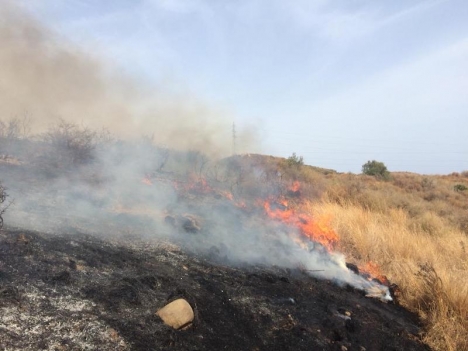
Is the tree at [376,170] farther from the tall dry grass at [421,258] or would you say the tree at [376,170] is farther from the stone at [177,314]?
the stone at [177,314]

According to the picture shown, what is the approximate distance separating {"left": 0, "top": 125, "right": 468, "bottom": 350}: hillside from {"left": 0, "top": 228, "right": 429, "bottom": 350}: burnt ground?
0.06 ft

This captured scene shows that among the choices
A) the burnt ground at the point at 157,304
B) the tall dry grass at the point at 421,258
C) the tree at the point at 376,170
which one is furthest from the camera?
the tree at the point at 376,170

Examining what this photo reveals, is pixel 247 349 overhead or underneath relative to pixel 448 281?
underneath

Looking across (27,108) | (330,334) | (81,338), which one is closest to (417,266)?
(330,334)

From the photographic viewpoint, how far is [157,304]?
3857mm

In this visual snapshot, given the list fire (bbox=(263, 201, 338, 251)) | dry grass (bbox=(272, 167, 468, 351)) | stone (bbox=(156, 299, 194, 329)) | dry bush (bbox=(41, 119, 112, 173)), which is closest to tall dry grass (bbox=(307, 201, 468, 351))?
dry grass (bbox=(272, 167, 468, 351))

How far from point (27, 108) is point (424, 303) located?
50.2ft

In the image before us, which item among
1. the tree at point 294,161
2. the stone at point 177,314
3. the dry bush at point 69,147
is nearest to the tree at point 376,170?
the tree at point 294,161

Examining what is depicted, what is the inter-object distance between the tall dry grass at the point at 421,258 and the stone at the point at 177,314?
11.2 feet

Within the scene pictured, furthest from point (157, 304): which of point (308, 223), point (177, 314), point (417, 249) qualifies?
point (417, 249)

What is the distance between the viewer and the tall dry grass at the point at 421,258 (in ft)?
15.2

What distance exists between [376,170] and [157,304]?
25.4m

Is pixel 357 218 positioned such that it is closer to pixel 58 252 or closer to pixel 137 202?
pixel 137 202

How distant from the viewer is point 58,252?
181 inches
